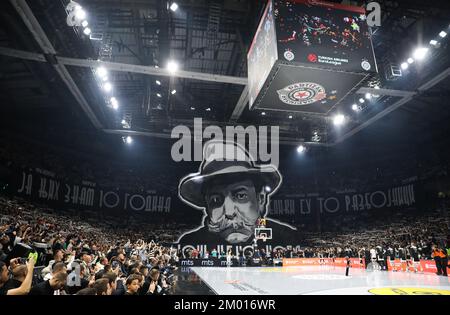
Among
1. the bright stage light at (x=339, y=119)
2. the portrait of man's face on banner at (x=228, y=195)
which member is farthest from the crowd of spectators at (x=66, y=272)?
the bright stage light at (x=339, y=119)

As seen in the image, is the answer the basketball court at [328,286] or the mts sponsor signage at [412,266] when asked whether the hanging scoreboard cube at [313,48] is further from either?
the mts sponsor signage at [412,266]

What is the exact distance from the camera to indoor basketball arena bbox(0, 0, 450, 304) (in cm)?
674

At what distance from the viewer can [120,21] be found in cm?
1318

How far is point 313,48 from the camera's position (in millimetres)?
6355

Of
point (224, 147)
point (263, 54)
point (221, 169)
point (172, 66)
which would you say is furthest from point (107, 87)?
point (263, 54)

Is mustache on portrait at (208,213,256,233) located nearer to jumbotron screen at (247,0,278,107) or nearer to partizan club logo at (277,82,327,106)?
jumbotron screen at (247,0,278,107)

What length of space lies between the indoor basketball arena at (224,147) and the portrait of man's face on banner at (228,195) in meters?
A: 0.11

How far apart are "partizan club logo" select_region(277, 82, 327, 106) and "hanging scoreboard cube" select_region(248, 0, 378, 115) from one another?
0.07 ft

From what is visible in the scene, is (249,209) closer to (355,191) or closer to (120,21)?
(355,191)

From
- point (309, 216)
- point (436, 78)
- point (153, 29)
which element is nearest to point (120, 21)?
point (153, 29)

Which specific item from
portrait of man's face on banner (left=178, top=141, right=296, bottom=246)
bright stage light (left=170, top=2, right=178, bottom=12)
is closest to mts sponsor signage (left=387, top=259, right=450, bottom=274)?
portrait of man's face on banner (left=178, top=141, right=296, bottom=246)

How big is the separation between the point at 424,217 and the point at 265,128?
43.5ft

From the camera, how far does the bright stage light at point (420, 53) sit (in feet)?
41.2

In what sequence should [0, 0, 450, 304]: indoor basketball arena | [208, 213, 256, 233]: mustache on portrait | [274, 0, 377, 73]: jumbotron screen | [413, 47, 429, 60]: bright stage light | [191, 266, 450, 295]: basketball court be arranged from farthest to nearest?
[208, 213, 256, 233]: mustache on portrait
[413, 47, 429, 60]: bright stage light
[191, 266, 450, 295]: basketball court
[0, 0, 450, 304]: indoor basketball arena
[274, 0, 377, 73]: jumbotron screen
